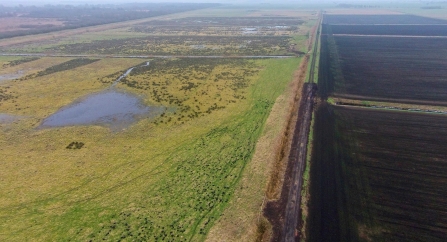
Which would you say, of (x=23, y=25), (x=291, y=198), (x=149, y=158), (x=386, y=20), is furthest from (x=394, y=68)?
(x=23, y=25)

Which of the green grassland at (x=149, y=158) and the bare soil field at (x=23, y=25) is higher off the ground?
the bare soil field at (x=23, y=25)

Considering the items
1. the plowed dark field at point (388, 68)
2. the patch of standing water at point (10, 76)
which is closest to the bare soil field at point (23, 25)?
the patch of standing water at point (10, 76)

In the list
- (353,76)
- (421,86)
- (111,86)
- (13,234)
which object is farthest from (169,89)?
(421,86)

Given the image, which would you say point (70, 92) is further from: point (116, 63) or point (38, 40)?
point (38, 40)

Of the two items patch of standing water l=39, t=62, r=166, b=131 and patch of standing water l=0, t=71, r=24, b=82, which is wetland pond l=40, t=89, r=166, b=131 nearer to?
patch of standing water l=39, t=62, r=166, b=131

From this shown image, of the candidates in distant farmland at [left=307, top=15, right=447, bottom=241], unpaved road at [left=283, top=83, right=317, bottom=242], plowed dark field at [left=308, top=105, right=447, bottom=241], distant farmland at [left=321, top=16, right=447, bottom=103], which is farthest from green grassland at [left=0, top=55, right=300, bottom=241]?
distant farmland at [left=321, top=16, right=447, bottom=103]

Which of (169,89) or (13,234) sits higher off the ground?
(169,89)

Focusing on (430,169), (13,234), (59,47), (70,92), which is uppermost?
(59,47)

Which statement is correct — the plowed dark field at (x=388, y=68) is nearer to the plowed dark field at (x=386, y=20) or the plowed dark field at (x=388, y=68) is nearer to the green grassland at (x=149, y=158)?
the green grassland at (x=149, y=158)
